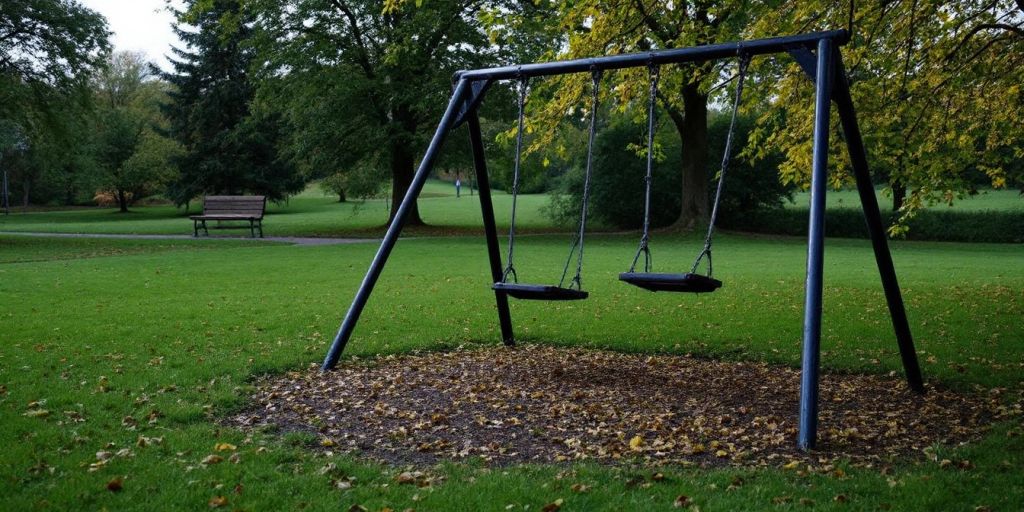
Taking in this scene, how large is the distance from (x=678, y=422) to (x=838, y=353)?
3.74 meters

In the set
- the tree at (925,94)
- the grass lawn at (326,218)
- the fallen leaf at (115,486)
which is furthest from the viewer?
the grass lawn at (326,218)

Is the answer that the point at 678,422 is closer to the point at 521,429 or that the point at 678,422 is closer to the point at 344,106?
the point at 521,429

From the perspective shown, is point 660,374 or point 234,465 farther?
point 660,374

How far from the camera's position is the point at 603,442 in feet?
19.3

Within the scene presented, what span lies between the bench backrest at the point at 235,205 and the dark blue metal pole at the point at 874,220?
2571 cm

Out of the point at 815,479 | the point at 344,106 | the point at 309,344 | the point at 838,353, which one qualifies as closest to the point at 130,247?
the point at 344,106

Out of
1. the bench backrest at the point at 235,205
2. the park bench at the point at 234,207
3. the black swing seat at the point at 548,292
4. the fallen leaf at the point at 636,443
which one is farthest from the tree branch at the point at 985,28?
the bench backrest at the point at 235,205

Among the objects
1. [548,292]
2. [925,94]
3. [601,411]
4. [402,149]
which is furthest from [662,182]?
[601,411]

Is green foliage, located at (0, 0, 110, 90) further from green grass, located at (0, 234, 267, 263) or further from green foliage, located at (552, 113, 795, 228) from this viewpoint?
green foliage, located at (552, 113, 795, 228)

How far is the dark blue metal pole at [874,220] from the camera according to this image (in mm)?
6824

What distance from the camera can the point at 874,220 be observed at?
7207mm

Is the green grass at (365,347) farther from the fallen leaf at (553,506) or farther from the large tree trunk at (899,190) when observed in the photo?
the large tree trunk at (899,190)

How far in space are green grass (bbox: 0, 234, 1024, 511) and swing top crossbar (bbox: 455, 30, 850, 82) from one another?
312 cm

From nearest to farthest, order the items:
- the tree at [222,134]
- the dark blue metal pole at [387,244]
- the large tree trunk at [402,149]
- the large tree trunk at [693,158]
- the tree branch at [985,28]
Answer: the dark blue metal pole at [387,244], the tree branch at [985,28], the large tree trunk at [693,158], the large tree trunk at [402,149], the tree at [222,134]
